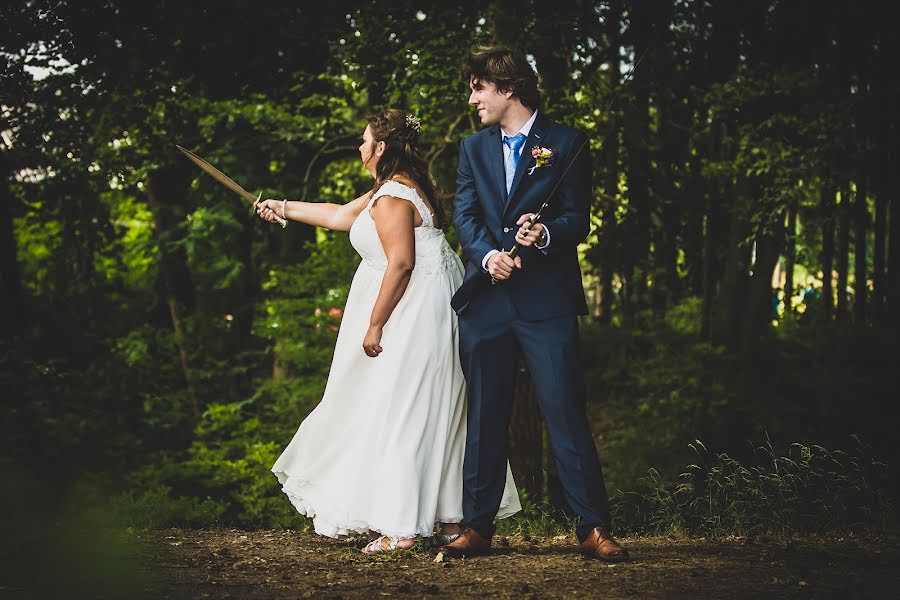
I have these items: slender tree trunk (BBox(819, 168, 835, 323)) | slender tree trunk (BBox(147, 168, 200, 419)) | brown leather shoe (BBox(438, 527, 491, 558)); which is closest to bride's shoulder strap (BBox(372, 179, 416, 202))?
brown leather shoe (BBox(438, 527, 491, 558))

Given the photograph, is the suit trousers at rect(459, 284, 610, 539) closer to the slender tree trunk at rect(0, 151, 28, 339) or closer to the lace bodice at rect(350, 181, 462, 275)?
the lace bodice at rect(350, 181, 462, 275)

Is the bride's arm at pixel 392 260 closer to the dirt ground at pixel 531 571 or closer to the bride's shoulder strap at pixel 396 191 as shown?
the bride's shoulder strap at pixel 396 191

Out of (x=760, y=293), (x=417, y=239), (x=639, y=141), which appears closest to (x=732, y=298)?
(x=760, y=293)

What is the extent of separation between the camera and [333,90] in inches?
380

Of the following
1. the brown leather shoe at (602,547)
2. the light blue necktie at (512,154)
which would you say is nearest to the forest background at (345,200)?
the brown leather shoe at (602,547)

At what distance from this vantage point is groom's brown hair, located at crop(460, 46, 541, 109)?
4535 mm

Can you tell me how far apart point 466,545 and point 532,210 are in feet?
4.95

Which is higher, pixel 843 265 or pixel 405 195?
pixel 843 265

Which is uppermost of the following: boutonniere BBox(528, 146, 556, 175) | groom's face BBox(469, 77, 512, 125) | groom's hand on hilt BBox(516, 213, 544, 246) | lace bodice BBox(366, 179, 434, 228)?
groom's face BBox(469, 77, 512, 125)

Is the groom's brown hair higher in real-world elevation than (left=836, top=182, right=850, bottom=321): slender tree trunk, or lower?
lower

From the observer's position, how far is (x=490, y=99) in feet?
15.0

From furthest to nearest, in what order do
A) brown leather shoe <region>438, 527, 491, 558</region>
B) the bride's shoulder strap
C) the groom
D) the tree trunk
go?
the tree trunk, the bride's shoulder strap, brown leather shoe <region>438, 527, 491, 558</region>, the groom

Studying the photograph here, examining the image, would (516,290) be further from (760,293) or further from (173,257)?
(760,293)

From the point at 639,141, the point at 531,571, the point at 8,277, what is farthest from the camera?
the point at 8,277
